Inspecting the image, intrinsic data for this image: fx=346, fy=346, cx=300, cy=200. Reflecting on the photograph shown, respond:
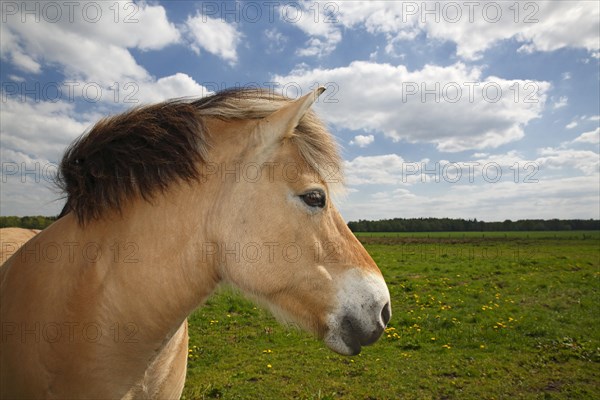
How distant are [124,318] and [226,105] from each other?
1452mm

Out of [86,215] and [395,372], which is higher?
[86,215]

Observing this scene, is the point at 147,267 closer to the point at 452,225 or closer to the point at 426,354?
the point at 426,354

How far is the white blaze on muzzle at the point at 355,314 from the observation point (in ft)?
6.84

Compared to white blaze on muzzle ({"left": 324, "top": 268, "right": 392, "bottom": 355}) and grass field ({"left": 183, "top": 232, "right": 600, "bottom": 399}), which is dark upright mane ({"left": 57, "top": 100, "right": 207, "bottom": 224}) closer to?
white blaze on muzzle ({"left": 324, "top": 268, "right": 392, "bottom": 355})

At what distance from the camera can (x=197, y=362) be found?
283 inches

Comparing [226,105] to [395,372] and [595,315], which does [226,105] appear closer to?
[395,372]

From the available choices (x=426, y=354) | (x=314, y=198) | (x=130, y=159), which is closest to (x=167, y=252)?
(x=130, y=159)

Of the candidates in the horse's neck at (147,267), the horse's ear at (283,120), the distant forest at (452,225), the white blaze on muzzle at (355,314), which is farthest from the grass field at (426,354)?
the distant forest at (452,225)

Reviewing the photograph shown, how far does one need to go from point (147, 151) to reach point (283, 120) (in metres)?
0.85

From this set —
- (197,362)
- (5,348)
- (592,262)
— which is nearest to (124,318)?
(5,348)

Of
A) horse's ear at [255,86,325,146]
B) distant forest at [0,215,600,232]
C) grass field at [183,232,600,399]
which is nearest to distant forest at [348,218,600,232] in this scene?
distant forest at [0,215,600,232]

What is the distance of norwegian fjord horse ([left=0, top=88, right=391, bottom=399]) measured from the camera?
1.96m

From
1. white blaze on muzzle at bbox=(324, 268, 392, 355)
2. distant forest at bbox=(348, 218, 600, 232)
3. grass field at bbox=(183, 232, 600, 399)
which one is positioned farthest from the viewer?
distant forest at bbox=(348, 218, 600, 232)

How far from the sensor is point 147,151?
211 cm
